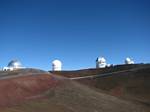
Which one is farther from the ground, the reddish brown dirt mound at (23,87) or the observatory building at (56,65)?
the observatory building at (56,65)

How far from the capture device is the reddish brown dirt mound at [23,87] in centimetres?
3858

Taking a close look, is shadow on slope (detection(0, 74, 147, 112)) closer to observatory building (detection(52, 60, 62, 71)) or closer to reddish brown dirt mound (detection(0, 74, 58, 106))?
reddish brown dirt mound (detection(0, 74, 58, 106))

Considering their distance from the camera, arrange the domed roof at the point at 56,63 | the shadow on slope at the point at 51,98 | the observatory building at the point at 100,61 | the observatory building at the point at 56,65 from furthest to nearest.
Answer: the observatory building at the point at 100,61
the domed roof at the point at 56,63
the observatory building at the point at 56,65
the shadow on slope at the point at 51,98

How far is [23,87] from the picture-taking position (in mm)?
43062

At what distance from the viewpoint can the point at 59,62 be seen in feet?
378

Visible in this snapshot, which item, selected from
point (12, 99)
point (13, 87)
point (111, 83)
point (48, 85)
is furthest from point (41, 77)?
point (111, 83)

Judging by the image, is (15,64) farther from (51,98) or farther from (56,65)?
(51,98)

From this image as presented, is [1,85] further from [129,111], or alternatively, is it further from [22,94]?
Answer: [129,111]

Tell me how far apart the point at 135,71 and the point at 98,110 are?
121 feet

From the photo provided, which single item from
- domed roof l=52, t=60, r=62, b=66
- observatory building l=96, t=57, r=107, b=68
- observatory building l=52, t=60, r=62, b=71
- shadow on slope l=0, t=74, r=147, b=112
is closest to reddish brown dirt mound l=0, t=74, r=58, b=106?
shadow on slope l=0, t=74, r=147, b=112

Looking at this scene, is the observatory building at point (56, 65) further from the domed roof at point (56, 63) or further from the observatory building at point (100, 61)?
the observatory building at point (100, 61)

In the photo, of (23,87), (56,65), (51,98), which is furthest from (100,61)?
(51,98)

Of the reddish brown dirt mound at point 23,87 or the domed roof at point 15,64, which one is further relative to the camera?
the domed roof at point 15,64

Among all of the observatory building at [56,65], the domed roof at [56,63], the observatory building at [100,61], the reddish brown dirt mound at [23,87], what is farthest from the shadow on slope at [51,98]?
the observatory building at [100,61]
